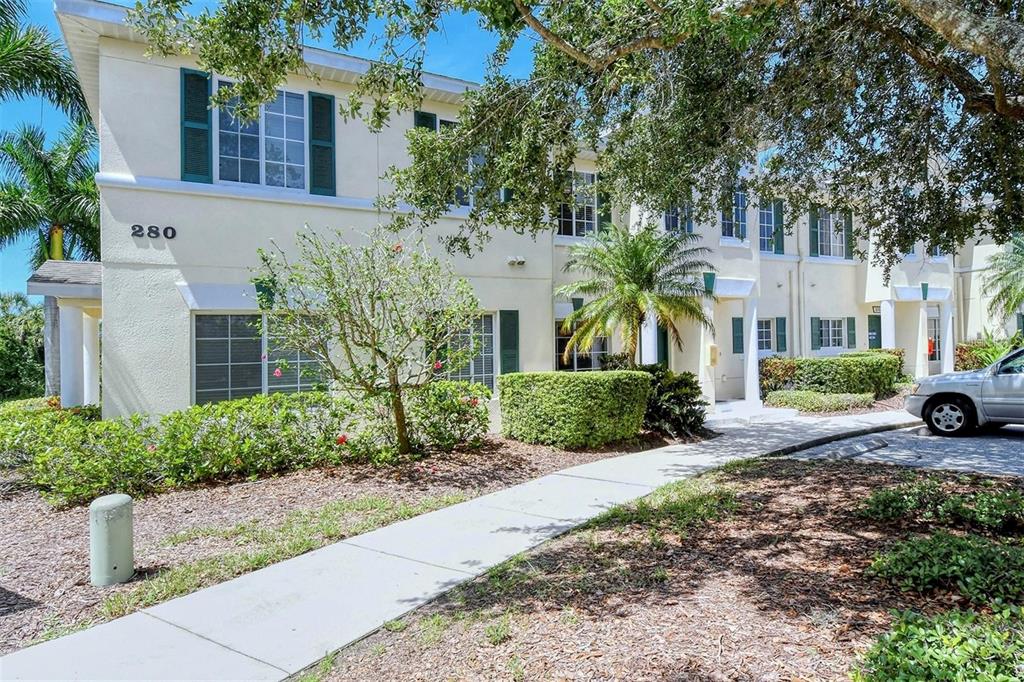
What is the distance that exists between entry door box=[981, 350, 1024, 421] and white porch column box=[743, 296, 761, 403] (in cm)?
558

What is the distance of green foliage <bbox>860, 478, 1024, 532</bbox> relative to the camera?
566 centimetres

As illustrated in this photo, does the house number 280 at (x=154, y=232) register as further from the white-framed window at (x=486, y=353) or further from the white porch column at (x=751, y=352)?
the white porch column at (x=751, y=352)

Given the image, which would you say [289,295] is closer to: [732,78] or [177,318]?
[177,318]

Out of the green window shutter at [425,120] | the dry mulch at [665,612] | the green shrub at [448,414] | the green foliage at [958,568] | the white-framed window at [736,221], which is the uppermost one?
the green window shutter at [425,120]

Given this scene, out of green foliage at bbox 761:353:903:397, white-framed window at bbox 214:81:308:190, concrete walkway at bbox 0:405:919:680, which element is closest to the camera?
concrete walkway at bbox 0:405:919:680

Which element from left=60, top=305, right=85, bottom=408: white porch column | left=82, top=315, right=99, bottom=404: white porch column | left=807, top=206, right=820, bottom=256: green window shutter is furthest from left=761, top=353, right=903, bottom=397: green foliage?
left=82, top=315, right=99, bottom=404: white porch column

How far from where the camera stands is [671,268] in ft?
43.1

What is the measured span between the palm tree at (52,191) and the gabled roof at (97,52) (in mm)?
11433

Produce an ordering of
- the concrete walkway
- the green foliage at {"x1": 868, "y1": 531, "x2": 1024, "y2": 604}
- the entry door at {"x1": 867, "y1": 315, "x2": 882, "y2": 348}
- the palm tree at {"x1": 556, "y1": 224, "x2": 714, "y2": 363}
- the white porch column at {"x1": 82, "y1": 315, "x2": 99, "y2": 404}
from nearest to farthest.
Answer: the concrete walkway < the green foliage at {"x1": 868, "y1": 531, "x2": 1024, "y2": 604} < the palm tree at {"x1": 556, "y1": 224, "x2": 714, "y2": 363} < the white porch column at {"x1": 82, "y1": 315, "x2": 99, "y2": 404} < the entry door at {"x1": 867, "y1": 315, "x2": 882, "y2": 348}

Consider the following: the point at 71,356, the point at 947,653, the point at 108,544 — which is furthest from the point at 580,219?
the point at 947,653

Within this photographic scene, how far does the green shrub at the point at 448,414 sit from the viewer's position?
971 cm

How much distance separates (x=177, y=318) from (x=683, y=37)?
329 inches

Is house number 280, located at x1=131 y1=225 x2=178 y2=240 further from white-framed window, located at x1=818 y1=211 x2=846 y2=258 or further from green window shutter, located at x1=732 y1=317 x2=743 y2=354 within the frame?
white-framed window, located at x1=818 y1=211 x2=846 y2=258

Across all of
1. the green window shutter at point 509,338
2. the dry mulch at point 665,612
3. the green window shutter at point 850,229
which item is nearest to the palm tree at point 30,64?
the green window shutter at point 509,338
